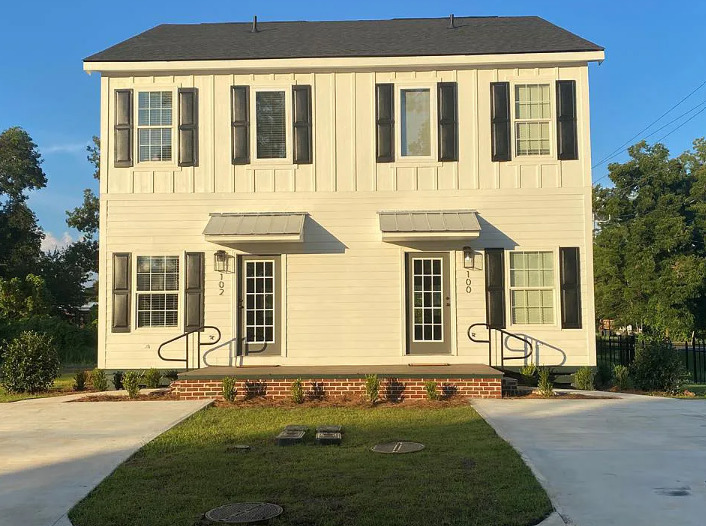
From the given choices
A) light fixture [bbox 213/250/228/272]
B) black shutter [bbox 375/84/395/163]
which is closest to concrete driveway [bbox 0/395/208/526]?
light fixture [bbox 213/250/228/272]

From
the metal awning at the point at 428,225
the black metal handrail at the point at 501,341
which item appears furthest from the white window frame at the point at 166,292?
the black metal handrail at the point at 501,341

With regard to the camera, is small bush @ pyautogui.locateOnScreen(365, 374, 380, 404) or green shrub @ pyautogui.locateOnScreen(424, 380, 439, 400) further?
green shrub @ pyautogui.locateOnScreen(424, 380, 439, 400)

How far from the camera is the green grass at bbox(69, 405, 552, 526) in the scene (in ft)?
16.0

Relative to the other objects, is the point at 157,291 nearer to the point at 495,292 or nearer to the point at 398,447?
the point at 495,292

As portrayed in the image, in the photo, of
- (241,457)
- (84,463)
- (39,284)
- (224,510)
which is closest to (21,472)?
(84,463)

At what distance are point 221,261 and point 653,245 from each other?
871 inches

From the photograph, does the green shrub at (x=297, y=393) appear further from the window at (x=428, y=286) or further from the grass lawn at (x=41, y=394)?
the grass lawn at (x=41, y=394)

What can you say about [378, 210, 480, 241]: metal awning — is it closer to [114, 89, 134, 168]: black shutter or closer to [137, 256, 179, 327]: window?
[137, 256, 179, 327]: window

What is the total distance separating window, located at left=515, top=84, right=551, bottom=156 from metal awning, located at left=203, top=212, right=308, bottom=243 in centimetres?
447

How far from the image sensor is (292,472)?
20.0 ft

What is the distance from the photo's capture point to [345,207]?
1278 centimetres

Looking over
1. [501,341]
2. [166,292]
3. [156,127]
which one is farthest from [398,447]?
[156,127]

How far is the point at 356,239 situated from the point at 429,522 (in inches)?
329

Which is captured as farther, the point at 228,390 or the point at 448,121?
the point at 448,121
